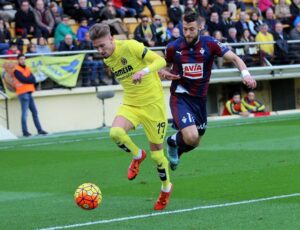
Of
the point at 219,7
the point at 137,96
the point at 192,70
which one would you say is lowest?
the point at 219,7

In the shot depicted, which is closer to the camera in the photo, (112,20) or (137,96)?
(137,96)

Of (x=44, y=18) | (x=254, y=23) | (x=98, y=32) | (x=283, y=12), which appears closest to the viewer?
(x=98, y=32)

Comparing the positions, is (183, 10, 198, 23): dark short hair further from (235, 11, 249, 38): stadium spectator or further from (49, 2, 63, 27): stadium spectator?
(235, 11, 249, 38): stadium spectator

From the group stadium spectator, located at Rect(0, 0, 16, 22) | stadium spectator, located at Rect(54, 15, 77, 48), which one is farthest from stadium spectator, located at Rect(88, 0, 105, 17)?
stadium spectator, located at Rect(0, 0, 16, 22)

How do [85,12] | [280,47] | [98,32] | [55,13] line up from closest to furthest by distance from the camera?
1. [98,32]
2. [55,13]
3. [85,12]
4. [280,47]

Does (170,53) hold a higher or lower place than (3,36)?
higher

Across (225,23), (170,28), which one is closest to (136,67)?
(170,28)

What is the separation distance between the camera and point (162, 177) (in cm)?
1061

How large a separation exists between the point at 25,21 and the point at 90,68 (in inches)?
97.5

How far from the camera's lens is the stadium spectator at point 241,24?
102ft

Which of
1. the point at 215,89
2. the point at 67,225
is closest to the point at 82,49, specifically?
the point at 215,89

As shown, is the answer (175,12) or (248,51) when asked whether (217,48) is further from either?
(248,51)

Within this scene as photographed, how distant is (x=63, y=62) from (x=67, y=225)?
56.2 ft

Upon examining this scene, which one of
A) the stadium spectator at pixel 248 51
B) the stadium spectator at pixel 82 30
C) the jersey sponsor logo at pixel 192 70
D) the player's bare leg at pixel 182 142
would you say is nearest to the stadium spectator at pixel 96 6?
the stadium spectator at pixel 82 30
